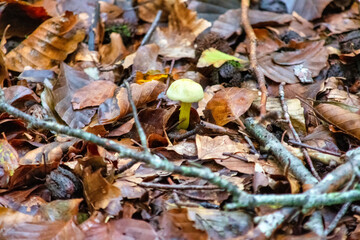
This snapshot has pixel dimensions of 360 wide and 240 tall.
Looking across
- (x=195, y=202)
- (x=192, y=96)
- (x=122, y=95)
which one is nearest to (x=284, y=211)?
(x=195, y=202)

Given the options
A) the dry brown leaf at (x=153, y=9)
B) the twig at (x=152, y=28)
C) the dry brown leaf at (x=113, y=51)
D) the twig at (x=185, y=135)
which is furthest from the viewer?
the dry brown leaf at (x=153, y=9)

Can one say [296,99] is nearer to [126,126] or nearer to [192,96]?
[192,96]

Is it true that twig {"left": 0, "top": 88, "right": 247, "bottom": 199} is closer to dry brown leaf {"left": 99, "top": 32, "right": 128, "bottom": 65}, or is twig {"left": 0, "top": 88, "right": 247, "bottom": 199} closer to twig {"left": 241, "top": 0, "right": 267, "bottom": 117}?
twig {"left": 241, "top": 0, "right": 267, "bottom": 117}

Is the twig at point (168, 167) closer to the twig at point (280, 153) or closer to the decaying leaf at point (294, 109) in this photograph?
the twig at point (280, 153)

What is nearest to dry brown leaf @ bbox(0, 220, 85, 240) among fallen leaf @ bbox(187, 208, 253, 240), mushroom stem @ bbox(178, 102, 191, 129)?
fallen leaf @ bbox(187, 208, 253, 240)

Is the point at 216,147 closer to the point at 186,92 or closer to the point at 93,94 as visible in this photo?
the point at 186,92

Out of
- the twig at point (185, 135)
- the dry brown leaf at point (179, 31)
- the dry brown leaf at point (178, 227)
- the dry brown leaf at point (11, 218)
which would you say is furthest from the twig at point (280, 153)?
the dry brown leaf at point (11, 218)
